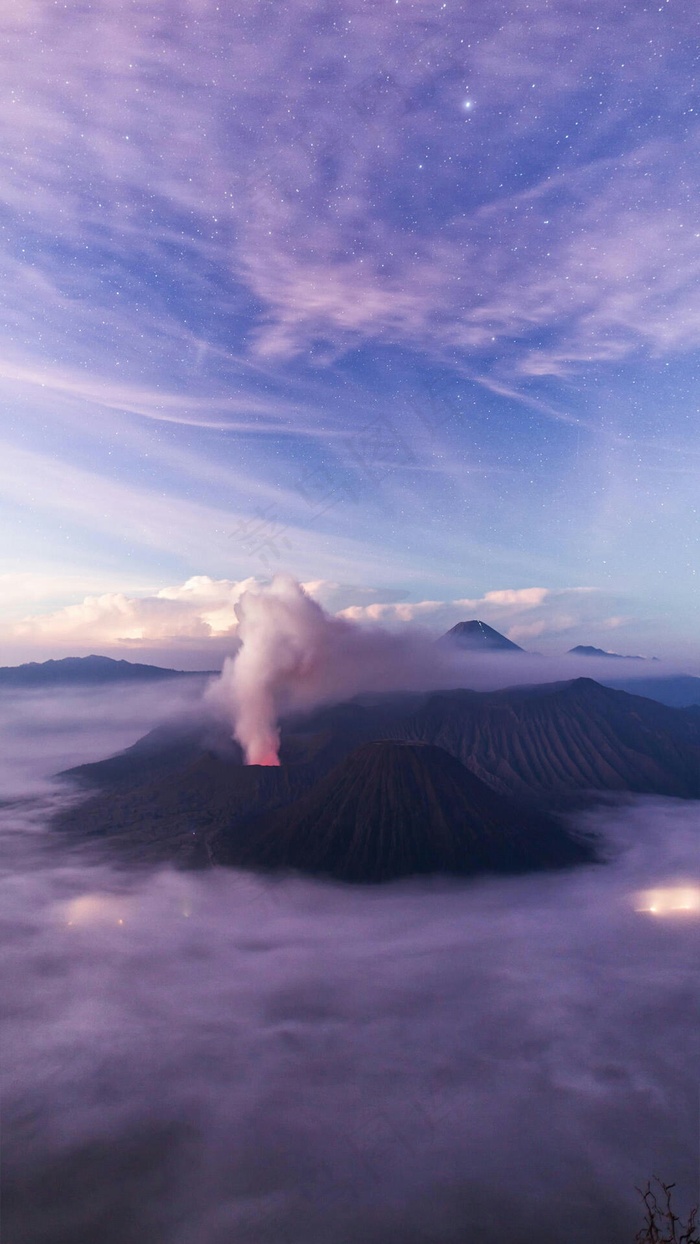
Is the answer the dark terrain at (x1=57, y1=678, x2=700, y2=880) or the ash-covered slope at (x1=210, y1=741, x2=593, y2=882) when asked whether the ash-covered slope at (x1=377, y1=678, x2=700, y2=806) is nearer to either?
the dark terrain at (x1=57, y1=678, x2=700, y2=880)

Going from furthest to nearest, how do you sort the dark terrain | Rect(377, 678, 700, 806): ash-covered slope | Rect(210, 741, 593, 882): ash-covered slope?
Rect(377, 678, 700, 806): ash-covered slope, the dark terrain, Rect(210, 741, 593, 882): ash-covered slope

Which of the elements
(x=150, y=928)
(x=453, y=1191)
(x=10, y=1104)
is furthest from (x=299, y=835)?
(x=453, y=1191)

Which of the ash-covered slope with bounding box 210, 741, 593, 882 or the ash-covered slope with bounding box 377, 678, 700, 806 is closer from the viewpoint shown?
the ash-covered slope with bounding box 210, 741, 593, 882

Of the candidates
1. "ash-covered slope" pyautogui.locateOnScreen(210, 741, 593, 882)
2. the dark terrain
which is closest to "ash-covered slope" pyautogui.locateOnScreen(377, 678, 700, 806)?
the dark terrain

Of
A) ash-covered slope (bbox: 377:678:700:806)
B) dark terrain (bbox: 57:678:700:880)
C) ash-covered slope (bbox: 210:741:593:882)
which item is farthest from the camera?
ash-covered slope (bbox: 377:678:700:806)

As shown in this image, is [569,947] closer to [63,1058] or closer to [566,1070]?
[566,1070]

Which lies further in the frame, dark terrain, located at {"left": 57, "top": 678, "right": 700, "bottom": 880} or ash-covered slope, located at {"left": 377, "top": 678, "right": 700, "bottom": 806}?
ash-covered slope, located at {"left": 377, "top": 678, "right": 700, "bottom": 806}

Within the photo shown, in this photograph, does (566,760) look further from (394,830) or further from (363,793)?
(363,793)

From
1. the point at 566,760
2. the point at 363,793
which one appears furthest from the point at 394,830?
the point at 566,760

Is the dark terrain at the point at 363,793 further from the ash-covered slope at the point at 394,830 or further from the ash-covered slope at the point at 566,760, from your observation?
the ash-covered slope at the point at 566,760
